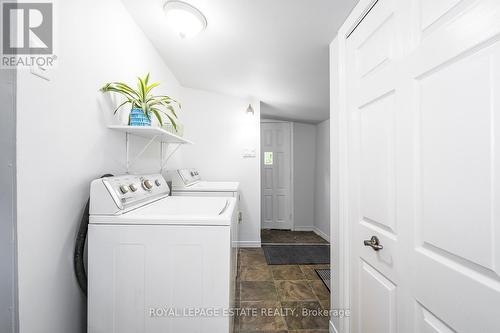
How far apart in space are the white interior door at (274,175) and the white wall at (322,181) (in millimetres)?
591

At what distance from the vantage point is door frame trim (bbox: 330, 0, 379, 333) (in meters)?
1.39

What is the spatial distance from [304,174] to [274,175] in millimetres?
654

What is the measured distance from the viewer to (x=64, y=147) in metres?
1.03

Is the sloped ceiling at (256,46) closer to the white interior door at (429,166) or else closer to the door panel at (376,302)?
the white interior door at (429,166)

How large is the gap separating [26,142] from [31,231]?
0.37m

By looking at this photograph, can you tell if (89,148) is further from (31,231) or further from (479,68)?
(479,68)

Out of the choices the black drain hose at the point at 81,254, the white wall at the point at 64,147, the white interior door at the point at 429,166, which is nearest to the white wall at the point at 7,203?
the white wall at the point at 64,147

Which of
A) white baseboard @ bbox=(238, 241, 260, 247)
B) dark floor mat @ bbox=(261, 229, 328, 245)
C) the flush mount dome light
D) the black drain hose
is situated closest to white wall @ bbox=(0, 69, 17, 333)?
the black drain hose

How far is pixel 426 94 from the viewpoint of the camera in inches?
30.8

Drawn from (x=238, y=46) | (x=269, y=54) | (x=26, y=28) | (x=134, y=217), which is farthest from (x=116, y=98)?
(x=269, y=54)

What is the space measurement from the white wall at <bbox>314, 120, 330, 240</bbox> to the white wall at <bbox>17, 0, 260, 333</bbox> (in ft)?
A: 10.7

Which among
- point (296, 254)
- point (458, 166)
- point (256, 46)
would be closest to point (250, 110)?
point (256, 46)

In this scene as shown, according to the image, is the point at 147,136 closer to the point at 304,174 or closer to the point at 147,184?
the point at 147,184

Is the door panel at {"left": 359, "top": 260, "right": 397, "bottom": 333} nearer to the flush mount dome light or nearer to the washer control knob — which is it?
the washer control knob
